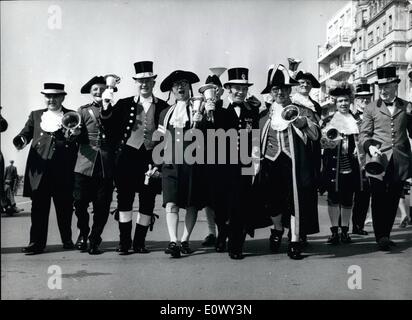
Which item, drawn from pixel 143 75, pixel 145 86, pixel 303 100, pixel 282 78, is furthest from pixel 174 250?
pixel 303 100

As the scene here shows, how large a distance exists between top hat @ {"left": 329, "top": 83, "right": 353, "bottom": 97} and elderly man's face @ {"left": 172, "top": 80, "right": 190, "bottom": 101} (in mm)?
2455

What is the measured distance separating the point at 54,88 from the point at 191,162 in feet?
7.09

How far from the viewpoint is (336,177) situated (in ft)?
28.9

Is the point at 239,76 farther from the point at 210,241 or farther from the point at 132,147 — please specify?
the point at 210,241

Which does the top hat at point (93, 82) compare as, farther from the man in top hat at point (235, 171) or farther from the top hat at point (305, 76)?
the top hat at point (305, 76)

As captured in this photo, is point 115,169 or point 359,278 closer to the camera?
point 359,278

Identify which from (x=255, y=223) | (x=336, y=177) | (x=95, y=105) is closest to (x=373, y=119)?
(x=336, y=177)

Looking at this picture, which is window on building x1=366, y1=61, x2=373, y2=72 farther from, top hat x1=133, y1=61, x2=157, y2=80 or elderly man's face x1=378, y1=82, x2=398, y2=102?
top hat x1=133, y1=61, x2=157, y2=80

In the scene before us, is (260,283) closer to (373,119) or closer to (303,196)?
(303,196)

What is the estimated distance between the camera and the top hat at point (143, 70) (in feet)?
24.5

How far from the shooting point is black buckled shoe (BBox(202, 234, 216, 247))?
8.32 meters

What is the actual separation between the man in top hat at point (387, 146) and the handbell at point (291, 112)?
1.18 meters

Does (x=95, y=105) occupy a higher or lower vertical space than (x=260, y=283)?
higher
